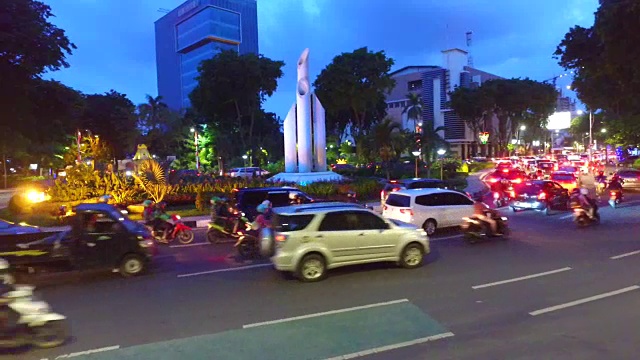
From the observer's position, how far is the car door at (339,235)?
9.78 meters

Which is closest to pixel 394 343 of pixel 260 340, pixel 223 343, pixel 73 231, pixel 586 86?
pixel 260 340

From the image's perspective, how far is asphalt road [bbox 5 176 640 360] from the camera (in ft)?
19.7

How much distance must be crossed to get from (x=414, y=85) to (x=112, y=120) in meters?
55.5

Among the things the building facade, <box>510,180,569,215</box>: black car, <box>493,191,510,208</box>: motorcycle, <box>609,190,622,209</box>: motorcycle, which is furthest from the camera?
the building facade

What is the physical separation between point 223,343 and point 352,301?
8.64ft

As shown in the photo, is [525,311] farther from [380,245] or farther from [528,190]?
[528,190]

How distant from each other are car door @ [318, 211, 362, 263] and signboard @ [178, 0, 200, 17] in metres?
138

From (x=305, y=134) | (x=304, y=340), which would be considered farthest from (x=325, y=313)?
(x=305, y=134)

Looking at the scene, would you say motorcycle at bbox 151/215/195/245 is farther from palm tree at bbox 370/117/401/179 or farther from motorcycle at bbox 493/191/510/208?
palm tree at bbox 370/117/401/179

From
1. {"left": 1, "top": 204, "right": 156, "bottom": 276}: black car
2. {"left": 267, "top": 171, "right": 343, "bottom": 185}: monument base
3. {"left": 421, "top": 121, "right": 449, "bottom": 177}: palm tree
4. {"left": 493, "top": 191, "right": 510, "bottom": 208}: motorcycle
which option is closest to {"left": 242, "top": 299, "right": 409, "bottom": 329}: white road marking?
{"left": 1, "top": 204, "right": 156, "bottom": 276}: black car

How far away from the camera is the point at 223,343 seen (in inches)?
248

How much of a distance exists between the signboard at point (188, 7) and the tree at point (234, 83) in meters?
93.3

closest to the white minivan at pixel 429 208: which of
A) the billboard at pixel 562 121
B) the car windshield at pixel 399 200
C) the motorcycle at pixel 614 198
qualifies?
the car windshield at pixel 399 200

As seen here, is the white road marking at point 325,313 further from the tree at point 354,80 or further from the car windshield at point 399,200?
the tree at point 354,80
